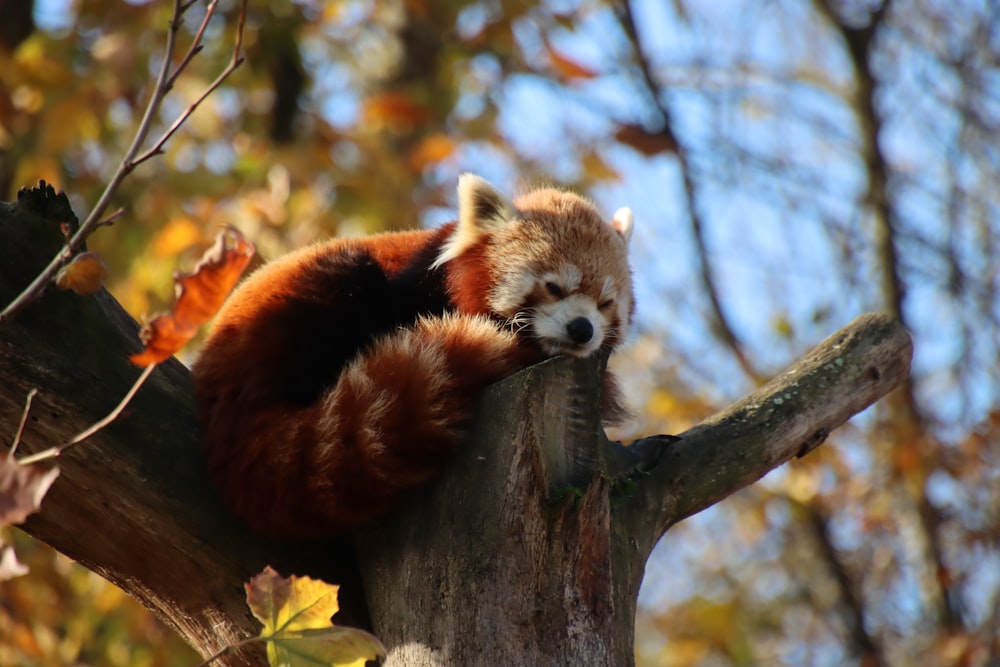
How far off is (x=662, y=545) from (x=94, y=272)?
868 cm

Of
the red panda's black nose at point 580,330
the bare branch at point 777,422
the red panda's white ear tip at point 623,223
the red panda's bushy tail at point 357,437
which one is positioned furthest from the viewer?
the red panda's white ear tip at point 623,223

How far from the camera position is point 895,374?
8.55 ft

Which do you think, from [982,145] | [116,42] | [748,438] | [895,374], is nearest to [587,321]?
[748,438]

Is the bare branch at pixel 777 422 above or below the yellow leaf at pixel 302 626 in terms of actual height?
above

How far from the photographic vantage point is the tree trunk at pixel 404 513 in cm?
188

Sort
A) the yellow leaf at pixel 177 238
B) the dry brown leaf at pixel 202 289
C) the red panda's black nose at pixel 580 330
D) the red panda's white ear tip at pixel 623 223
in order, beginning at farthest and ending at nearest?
1. the yellow leaf at pixel 177 238
2. the red panda's white ear tip at pixel 623 223
3. the red panda's black nose at pixel 580 330
4. the dry brown leaf at pixel 202 289

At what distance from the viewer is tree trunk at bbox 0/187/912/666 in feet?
6.15

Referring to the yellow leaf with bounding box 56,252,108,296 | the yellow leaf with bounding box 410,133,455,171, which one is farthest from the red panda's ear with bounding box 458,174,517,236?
the yellow leaf with bounding box 410,133,455,171

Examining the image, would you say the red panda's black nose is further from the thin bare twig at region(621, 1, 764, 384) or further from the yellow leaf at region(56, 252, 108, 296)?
the thin bare twig at region(621, 1, 764, 384)

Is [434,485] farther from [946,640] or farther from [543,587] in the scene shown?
[946,640]

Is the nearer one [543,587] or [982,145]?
[543,587]

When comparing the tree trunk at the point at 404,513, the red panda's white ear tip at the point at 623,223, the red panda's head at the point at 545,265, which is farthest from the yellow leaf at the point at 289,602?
the red panda's white ear tip at the point at 623,223

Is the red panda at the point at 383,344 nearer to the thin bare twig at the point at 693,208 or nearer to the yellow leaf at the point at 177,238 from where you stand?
the yellow leaf at the point at 177,238

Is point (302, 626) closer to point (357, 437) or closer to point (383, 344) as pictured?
point (357, 437)
